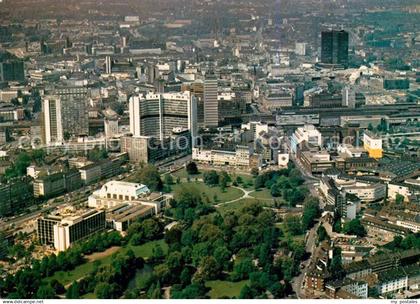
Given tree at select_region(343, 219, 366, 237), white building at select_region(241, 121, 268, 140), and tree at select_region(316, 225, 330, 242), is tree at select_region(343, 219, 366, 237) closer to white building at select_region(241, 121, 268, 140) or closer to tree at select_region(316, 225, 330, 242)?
tree at select_region(316, 225, 330, 242)

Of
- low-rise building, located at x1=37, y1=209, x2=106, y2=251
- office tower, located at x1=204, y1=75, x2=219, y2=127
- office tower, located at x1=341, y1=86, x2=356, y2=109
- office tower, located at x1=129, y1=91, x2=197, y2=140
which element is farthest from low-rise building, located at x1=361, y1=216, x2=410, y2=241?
office tower, located at x1=341, y1=86, x2=356, y2=109

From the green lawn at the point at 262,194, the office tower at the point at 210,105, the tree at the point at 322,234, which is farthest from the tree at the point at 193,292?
the office tower at the point at 210,105

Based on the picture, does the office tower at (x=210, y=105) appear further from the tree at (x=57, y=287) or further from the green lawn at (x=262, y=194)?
the tree at (x=57, y=287)

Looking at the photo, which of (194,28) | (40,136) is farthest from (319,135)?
(194,28)

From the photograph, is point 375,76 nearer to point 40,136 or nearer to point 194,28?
point 194,28

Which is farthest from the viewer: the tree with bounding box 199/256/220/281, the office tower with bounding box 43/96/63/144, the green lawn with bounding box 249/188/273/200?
the office tower with bounding box 43/96/63/144

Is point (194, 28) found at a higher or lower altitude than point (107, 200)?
higher
